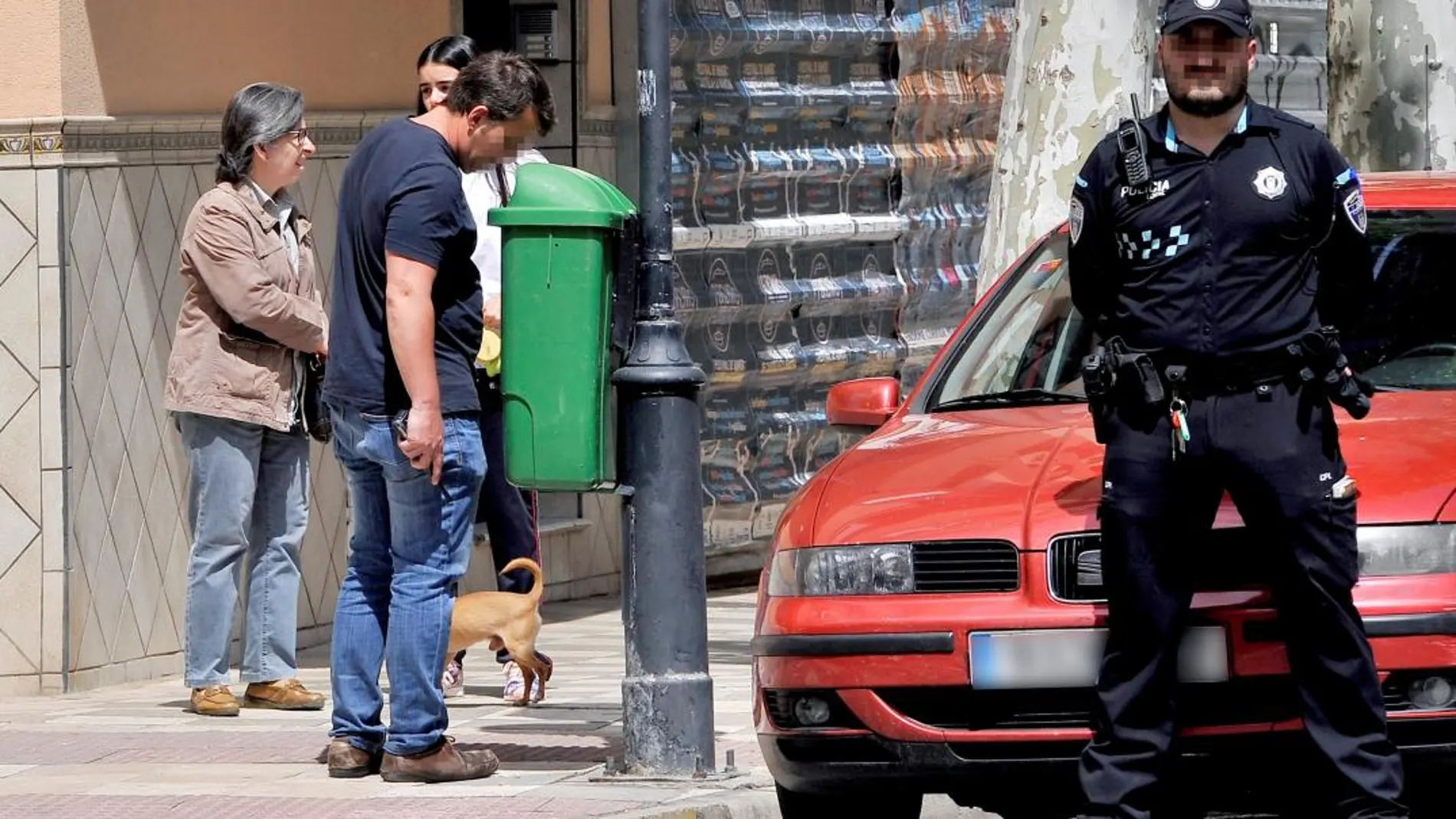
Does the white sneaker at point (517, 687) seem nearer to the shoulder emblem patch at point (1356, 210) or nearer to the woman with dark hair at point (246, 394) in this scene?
the woman with dark hair at point (246, 394)

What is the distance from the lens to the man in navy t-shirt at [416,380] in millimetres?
7477

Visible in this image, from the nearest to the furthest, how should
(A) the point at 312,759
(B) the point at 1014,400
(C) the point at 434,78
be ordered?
(B) the point at 1014,400 → (A) the point at 312,759 → (C) the point at 434,78

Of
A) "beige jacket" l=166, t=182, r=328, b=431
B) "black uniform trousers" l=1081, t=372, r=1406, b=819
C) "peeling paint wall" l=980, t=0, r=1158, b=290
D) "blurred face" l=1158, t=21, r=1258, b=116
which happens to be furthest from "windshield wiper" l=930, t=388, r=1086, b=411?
"peeling paint wall" l=980, t=0, r=1158, b=290

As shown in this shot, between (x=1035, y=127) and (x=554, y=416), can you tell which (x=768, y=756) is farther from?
(x=1035, y=127)

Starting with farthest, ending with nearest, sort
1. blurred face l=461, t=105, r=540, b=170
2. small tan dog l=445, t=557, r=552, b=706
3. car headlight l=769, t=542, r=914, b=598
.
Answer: small tan dog l=445, t=557, r=552, b=706
blurred face l=461, t=105, r=540, b=170
car headlight l=769, t=542, r=914, b=598

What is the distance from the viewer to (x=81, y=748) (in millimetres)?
8547

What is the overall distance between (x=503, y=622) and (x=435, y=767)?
147 cm

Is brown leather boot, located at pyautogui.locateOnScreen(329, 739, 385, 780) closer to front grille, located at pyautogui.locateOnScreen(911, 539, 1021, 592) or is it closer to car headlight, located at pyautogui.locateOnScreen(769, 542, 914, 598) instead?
car headlight, located at pyautogui.locateOnScreen(769, 542, 914, 598)

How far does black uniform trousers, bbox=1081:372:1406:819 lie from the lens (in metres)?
5.99

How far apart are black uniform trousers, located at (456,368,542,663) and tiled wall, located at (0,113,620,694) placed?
138 cm

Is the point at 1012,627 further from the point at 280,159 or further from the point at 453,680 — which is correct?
the point at 280,159

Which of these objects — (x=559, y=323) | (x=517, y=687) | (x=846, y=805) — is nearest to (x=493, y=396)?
(x=517, y=687)

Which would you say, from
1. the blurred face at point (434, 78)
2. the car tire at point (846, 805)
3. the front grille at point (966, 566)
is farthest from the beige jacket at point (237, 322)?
the front grille at point (966, 566)

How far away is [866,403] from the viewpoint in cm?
761
